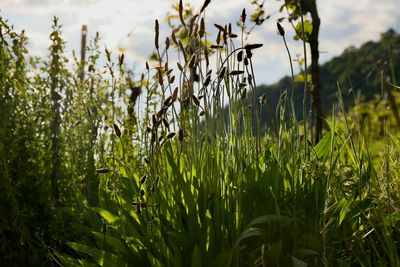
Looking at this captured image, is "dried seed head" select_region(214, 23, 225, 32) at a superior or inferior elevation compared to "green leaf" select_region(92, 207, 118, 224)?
superior

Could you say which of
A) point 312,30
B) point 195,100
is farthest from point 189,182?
point 312,30

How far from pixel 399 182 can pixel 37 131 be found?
2.37 m

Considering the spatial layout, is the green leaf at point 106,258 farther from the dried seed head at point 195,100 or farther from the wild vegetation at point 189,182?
the dried seed head at point 195,100

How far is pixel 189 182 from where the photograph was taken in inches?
114

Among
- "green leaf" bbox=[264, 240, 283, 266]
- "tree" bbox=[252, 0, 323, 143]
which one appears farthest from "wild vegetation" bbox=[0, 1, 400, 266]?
"tree" bbox=[252, 0, 323, 143]

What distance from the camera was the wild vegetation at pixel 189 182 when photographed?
2.74 metres

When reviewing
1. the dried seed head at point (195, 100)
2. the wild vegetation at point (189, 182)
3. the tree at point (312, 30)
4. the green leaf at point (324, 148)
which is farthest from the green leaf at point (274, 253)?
the tree at point (312, 30)

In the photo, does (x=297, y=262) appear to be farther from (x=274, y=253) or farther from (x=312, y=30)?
(x=312, y=30)

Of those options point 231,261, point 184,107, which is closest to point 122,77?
point 184,107

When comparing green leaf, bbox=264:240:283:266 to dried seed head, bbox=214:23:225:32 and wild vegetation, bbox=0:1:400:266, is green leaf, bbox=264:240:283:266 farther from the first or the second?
dried seed head, bbox=214:23:225:32

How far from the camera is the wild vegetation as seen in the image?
8.98 feet

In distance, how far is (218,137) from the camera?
9.91 feet

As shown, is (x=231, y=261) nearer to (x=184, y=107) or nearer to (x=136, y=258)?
(x=136, y=258)

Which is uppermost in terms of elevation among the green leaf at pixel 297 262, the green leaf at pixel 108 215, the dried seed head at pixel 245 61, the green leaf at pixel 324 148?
the dried seed head at pixel 245 61
